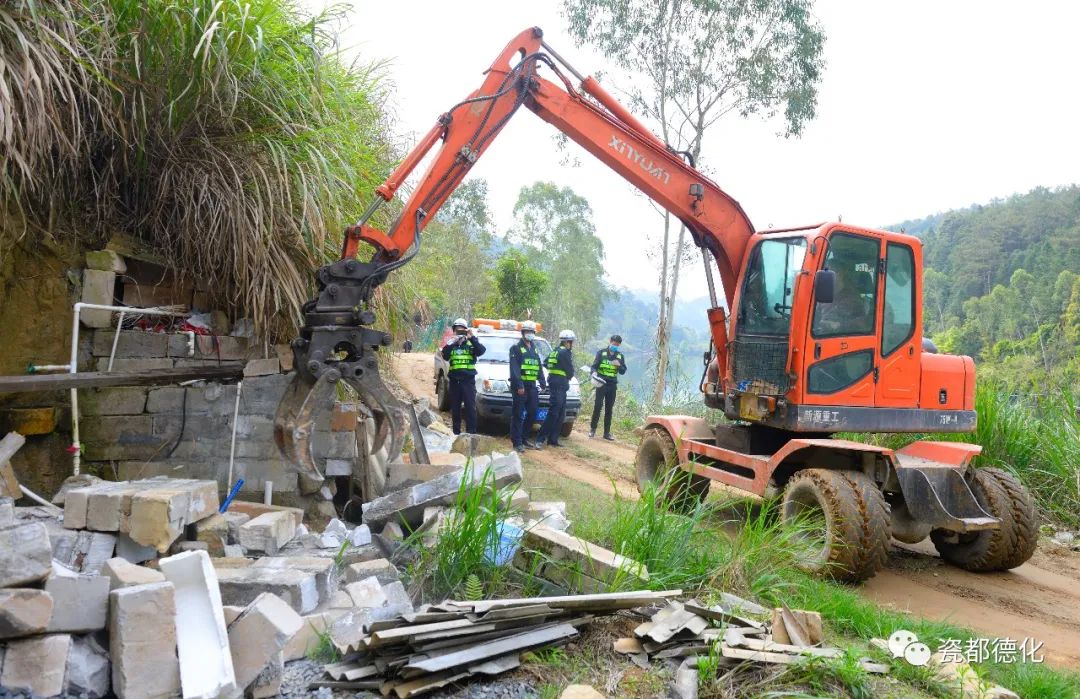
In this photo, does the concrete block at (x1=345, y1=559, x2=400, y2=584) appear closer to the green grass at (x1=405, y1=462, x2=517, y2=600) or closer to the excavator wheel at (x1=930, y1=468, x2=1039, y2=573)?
the green grass at (x1=405, y1=462, x2=517, y2=600)

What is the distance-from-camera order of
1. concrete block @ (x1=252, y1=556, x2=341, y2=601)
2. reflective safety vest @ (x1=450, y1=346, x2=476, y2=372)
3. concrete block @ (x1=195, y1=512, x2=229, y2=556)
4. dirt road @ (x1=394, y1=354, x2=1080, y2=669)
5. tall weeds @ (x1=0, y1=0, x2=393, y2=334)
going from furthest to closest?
reflective safety vest @ (x1=450, y1=346, x2=476, y2=372)
dirt road @ (x1=394, y1=354, x2=1080, y2=669)
tall weeds @ (x1=0, y1=0, x2=393, y2=334)
concrete block @ (x1=195, y1=512, x2=229, y2=556)
concrete block @ (x1=252, y1=556, x2=341, y2=601)

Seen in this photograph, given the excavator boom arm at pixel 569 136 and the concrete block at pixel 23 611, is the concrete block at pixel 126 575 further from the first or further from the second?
the excavator boom arm at pixel 569 136

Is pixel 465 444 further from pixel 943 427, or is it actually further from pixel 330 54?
pixel 943 427

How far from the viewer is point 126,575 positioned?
3.14 meters

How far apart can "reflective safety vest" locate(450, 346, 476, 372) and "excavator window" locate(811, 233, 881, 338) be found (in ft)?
18.6

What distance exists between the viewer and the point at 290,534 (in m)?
4.88

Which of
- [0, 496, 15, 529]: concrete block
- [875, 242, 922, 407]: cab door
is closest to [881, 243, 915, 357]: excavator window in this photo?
[875, 242, 922, 407]: cab door

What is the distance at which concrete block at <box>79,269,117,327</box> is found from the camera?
5316 millimetres

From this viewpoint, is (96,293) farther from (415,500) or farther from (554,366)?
(554,366)

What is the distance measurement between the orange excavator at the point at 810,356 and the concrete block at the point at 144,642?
2889 millimetres

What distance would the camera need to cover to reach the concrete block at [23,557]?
283 cm

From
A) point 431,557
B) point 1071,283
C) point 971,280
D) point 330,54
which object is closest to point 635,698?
point 431,557

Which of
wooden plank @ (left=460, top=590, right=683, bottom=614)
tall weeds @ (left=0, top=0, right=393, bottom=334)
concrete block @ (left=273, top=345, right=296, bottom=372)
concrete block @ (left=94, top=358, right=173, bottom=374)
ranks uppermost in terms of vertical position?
tall weeds @ (left=0, top=0, right=393, bottom=334)

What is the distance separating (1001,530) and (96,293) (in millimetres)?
7415
